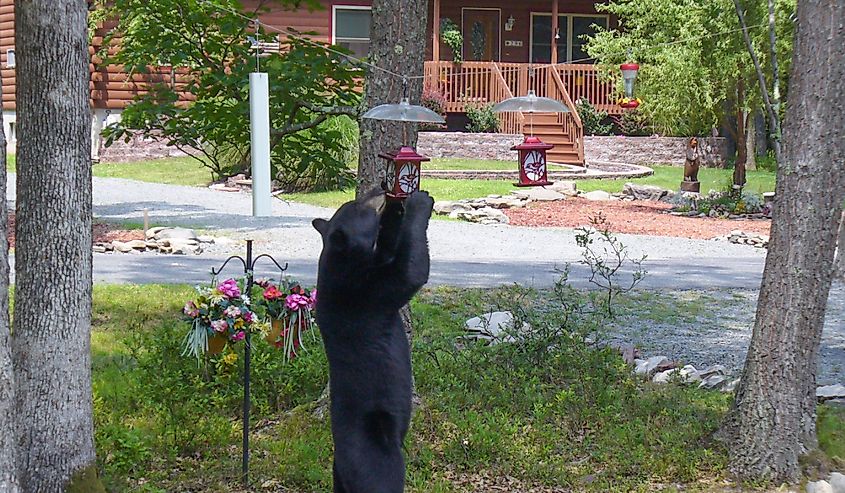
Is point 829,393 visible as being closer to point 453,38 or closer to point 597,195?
point 597,195

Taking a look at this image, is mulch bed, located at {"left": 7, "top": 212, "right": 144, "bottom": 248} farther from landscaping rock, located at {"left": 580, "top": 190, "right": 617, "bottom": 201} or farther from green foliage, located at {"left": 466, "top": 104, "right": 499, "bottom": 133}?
green foliage, located at {"left": 466, "top": 104, "right": 499, "bottom": 133}

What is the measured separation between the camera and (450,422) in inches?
249

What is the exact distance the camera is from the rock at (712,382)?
7504 millimetres

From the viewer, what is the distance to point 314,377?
269 inches

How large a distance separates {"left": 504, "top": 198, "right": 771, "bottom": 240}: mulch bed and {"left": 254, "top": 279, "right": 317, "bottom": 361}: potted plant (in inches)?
463

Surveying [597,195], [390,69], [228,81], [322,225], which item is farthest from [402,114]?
[597,195]

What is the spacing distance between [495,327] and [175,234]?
731 cm

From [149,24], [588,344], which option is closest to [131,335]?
[149,24]

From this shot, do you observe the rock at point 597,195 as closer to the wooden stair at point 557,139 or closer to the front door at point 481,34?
the wooden stair at point 557,139

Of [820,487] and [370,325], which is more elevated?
[370,325]

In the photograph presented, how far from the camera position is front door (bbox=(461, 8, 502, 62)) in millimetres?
30609

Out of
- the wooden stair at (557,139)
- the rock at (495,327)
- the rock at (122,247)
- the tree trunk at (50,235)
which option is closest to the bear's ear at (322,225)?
the tree trunk at (50,235)

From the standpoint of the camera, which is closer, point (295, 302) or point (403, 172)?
point (403, 172)

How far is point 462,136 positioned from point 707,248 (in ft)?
37.6
